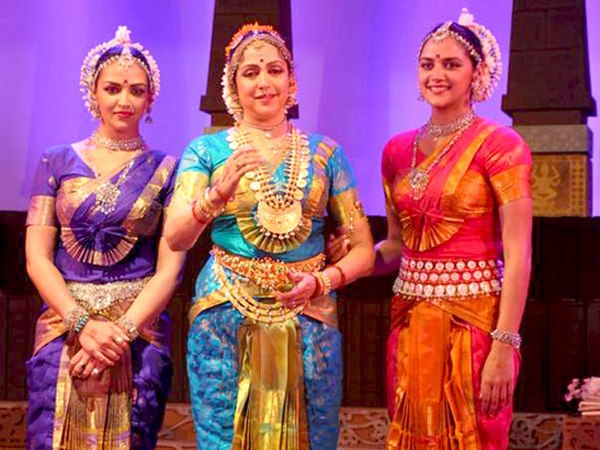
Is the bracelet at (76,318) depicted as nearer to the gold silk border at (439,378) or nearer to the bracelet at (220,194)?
the bracelet at (220,194)

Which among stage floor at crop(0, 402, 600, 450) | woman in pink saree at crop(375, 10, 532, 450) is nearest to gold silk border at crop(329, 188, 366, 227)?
woman in pink saree at crop(375, 10, 532, 450)

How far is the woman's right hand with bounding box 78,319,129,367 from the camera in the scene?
114 inches

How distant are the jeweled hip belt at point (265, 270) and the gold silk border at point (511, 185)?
1.61 feet

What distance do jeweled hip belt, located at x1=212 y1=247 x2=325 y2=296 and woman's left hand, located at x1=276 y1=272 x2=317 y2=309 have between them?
44 mm

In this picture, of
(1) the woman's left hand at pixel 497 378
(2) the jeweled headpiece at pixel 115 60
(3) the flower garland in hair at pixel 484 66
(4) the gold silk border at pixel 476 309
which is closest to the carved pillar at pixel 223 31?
(2) the jeweled headpiece at pixel 115 60

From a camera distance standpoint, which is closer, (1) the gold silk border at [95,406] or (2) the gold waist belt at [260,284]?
(2) the gold waist belt at [260,284]

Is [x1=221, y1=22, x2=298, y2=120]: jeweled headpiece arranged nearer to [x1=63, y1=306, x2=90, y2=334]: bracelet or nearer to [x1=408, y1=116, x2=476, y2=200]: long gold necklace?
[x1=408, y1=116, x2=476, y2=200]: long gold necklace

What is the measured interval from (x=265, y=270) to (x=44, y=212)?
0.68 metres

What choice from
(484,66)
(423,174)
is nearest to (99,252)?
(423,174)

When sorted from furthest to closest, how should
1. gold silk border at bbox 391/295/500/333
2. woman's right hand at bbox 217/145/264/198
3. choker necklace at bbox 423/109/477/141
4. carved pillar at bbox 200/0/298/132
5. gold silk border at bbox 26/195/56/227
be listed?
1. carved pillar at bbox 200/0/298/132
2. gold silk border at bbox 26/195/56/227
3. choker necklace at bbox 423/109/477/141
4. gold silk border at bbox 391/295/500/333
5. woman's right hand at bbox 217/145/264/198

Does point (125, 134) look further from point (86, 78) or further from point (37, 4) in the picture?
point (37, 4)

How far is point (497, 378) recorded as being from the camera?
273cm

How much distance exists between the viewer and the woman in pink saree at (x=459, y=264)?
2754 mm

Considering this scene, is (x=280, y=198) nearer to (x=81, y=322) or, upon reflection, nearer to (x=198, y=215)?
(x=198, y=215)
